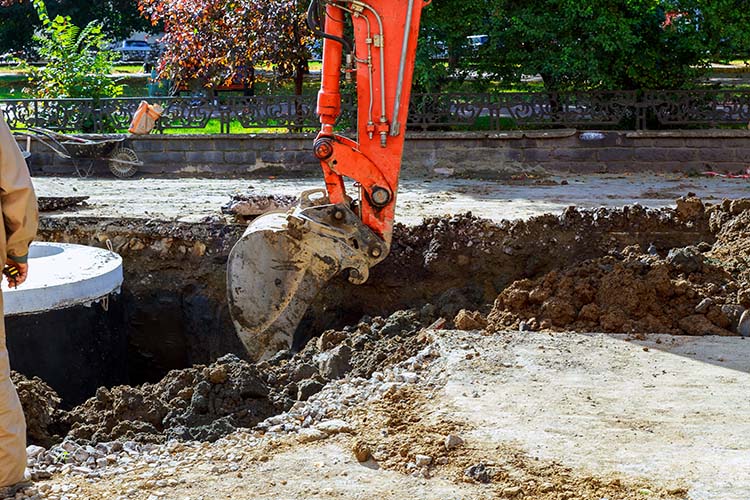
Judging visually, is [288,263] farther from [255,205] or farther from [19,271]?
[255,205]

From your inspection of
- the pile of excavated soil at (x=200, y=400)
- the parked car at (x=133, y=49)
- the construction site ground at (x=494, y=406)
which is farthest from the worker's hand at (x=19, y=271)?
the parked car at (x=133, y=49)

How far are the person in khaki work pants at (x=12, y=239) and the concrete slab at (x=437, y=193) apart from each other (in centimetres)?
574

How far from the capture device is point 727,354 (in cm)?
636

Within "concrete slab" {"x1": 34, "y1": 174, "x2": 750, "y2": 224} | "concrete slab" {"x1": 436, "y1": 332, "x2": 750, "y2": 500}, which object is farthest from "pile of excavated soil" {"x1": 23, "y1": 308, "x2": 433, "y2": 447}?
"concrete slab" {"x1": 34, "y1": 174, "x2": 750, "y2": 224}

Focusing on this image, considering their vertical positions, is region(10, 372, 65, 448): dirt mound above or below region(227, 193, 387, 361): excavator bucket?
below

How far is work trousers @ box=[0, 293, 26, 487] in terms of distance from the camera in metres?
4.56

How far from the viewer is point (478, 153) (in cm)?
1425

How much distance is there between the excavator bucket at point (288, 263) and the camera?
23.4 ft

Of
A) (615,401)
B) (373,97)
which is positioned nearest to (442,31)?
(373,97)

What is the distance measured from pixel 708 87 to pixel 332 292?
26.4 feet

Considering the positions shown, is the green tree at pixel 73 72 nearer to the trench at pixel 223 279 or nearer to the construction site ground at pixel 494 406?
the trench at pixel 223 279

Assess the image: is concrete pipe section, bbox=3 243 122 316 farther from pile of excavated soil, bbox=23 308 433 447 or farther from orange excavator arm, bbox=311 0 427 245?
orange excavator arm, bbox=311 0 427 245

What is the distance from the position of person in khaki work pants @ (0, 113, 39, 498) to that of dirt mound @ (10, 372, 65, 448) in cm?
125

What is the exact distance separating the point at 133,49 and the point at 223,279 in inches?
1232
